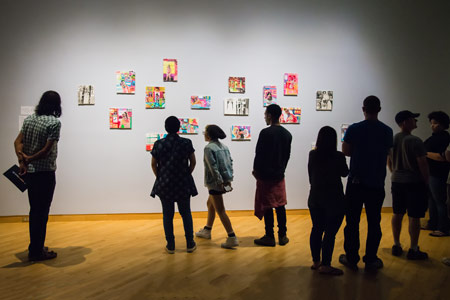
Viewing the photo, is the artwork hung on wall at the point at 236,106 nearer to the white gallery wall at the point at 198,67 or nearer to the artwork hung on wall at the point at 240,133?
the white gallery wall at the point at 198,67

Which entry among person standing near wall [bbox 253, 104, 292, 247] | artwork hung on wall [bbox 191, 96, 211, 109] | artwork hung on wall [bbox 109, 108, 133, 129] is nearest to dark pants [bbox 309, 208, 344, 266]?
person standing near wall [bbox 253, 104, 292, 247]

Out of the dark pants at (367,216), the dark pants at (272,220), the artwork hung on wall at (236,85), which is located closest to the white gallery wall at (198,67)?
the artwork hung on wall at (236,85)

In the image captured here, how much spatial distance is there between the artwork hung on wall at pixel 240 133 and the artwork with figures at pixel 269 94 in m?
0.51

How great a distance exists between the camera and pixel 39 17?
529cm

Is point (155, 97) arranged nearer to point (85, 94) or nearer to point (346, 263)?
point (85, 94)

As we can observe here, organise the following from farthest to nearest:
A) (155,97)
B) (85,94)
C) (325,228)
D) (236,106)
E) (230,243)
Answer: (236,106) → (155,97) → (85,94) → (230,243) → (325,228)

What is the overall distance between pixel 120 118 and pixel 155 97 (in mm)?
612

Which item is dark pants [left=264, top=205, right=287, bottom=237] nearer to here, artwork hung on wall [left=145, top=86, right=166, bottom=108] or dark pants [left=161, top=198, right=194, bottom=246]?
dark pants [left=161, top=198, right=194, bottom=246]

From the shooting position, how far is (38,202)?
3518 mm

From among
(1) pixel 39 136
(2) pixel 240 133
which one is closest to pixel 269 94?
(2) pixel 240 133

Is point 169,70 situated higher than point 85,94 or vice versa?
→ point 169,70

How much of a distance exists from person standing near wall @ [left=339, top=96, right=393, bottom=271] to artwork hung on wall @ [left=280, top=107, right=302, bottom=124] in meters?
2.46

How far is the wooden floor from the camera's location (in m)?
2.84

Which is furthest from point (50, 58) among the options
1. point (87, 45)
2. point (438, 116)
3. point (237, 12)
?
point (438, 116)
